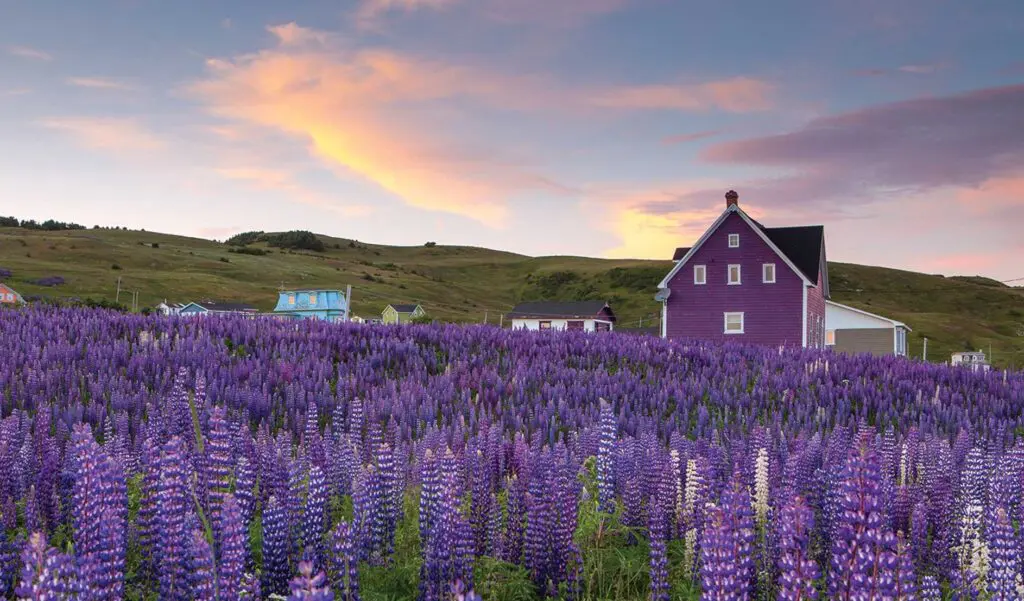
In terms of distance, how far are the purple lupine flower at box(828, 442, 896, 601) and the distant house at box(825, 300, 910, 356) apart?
67.3 metres

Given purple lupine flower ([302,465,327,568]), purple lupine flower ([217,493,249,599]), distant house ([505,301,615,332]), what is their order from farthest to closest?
1. distant house ([505,301,615,332])
2. purple lupine flower ([302,465,327,568])
3. purple lupine flower ([217,493,249,599])

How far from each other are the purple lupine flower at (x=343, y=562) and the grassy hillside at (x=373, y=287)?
10003 cm

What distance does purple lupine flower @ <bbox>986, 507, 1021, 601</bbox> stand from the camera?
135 inches

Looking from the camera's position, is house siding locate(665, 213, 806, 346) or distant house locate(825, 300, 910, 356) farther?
distant house locate(825, 300, 910, 356)

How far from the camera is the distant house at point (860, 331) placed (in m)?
66.2

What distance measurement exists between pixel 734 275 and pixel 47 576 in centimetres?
5420

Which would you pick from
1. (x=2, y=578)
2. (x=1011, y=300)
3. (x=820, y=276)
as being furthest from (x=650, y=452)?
(x=1011, y=300)

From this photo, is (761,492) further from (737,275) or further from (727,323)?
(727,323)

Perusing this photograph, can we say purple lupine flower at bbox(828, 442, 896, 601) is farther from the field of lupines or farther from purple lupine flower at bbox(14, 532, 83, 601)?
purple lupine flower at bbox(14, 532, 83, 601)

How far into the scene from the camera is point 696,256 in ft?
182

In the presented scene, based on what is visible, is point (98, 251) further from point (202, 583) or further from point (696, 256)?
point (202, 583)

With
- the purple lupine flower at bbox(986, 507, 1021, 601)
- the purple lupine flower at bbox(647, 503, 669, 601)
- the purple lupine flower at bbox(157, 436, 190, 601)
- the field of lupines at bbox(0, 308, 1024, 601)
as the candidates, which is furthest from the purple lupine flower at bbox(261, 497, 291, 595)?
the purple lupine flower at bbox(986, 507, 1021, 601)

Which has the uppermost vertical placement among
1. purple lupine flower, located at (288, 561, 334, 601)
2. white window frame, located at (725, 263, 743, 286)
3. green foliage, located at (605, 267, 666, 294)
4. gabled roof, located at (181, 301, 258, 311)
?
green foliage, located at (605, 267, 666, 294)

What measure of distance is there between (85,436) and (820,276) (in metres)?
58.0
